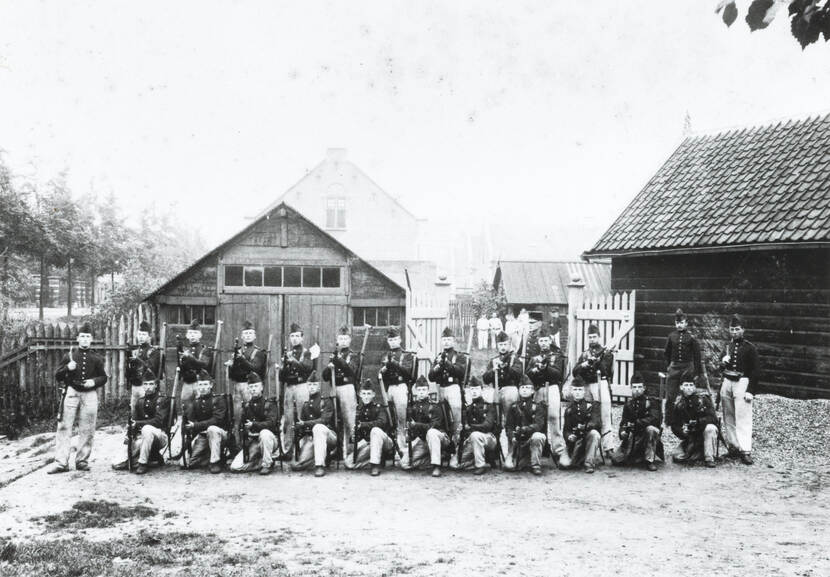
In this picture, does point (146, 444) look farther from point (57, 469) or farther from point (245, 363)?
point (245, 363)

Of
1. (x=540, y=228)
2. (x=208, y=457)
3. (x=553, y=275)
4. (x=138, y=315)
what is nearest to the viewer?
(x=208, y=457)

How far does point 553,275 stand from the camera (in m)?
27.4

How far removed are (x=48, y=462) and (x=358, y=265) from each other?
19.4ft

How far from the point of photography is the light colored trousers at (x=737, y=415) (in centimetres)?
884

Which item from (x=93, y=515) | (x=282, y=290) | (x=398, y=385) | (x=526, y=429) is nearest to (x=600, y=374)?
(x=526, y=429)

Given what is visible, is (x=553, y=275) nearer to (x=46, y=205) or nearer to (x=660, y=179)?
(x=660, y=179)

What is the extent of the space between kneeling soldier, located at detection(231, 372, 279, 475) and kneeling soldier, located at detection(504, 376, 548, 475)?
309 centimetres

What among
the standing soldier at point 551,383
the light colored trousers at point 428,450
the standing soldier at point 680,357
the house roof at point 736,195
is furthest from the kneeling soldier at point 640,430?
the house roof at point 736,195

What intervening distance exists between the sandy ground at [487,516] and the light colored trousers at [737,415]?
49 cm

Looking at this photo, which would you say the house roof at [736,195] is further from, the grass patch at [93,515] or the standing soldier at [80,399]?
the grass patch at [93,515]

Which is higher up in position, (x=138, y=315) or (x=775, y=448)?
(x=138, y=315)

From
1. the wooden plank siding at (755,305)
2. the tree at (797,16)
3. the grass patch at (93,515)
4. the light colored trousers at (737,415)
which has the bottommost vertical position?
the grass patch at (93,515)

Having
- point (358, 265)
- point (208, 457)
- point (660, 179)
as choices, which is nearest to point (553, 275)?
point (660, 179)

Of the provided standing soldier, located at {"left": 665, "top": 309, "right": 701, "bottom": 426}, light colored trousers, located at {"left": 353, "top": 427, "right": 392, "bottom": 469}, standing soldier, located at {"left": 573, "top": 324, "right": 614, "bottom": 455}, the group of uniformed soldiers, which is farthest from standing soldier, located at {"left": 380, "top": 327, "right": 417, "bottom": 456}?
standing soldier, located at {"left": 665, "top": 309, "right": 701, "bottom": 426}
